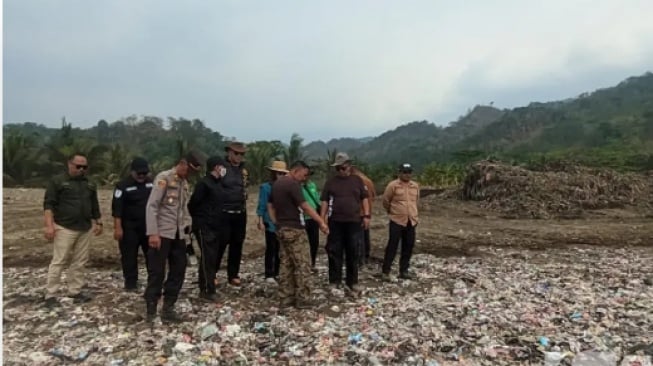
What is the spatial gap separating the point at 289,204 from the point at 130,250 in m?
2.13

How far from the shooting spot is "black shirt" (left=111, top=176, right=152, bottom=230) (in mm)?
6301

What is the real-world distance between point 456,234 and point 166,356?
877 cm

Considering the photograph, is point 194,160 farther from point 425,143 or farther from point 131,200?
point 425,143

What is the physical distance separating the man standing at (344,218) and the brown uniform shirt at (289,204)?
0.80 m

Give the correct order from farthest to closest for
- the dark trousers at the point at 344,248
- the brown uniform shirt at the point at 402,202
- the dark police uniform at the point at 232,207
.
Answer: the brown uniform shirt at the point at 402,202, the dark trousers at the point at 344,248, the dark police uniform at the point at 232,207

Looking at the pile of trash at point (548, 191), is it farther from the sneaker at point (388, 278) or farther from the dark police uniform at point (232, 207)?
the dark police uniform at point (232, 207)

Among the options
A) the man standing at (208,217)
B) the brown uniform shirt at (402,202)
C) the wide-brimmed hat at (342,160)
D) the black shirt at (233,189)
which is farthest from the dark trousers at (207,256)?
the brown uniform shirt at (402,202)

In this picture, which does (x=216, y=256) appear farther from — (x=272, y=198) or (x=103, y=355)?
(x=103, y=355)

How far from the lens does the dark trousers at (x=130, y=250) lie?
6.45 metres

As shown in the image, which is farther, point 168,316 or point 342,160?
point 342,160

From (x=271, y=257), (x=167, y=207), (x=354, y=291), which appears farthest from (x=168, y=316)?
(x=354, y=291)

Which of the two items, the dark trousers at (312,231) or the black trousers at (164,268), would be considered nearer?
the black trousers at (164,268)

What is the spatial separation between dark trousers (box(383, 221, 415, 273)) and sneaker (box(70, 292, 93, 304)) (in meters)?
3.71

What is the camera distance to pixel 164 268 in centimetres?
538
